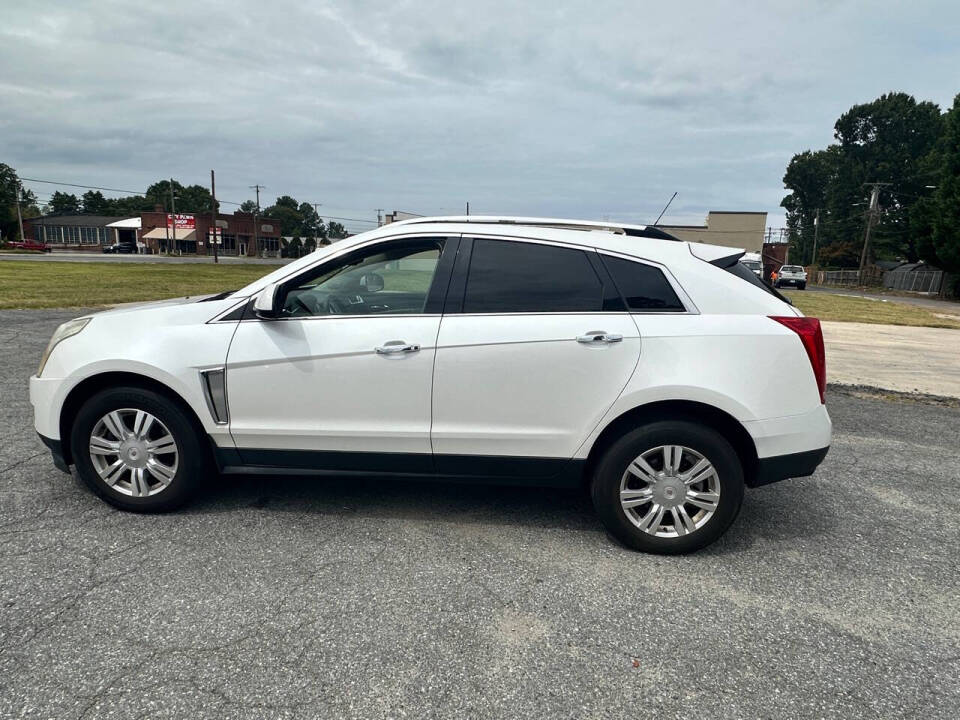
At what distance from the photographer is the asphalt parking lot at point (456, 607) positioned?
229 cm

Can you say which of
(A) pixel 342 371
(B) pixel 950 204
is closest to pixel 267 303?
(A) pixel 342 371

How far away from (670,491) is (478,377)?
46.2 inches

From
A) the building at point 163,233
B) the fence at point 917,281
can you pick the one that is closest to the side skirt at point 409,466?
the fence at point 917,281

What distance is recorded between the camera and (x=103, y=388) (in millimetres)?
3604

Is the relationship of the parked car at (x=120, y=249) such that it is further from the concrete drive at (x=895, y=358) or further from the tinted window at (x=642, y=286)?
the tinted window at (x=642, y=286)

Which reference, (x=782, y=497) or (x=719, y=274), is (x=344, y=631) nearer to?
(x=719, y=274)

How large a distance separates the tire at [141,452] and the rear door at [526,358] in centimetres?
145

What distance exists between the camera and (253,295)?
→ 11.6 feet

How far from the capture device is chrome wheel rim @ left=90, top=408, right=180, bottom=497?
3561mm

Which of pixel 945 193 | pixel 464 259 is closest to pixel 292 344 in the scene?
pixel 464 259

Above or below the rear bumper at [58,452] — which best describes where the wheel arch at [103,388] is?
above

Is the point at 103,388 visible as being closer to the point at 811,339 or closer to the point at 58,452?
the point at 58,452

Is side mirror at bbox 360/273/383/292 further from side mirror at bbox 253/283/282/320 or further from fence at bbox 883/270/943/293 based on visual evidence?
fence at bbox 883/270/943/293

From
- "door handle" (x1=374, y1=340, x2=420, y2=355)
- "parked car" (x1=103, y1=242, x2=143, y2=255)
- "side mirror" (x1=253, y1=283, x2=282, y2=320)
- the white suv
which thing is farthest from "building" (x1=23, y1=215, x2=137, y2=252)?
"door handle" (x1=374, y1=340, x2=420, y2=355)
